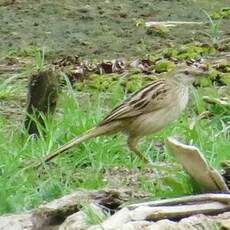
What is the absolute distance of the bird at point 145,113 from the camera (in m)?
8.47

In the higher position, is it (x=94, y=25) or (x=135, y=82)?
(x=135, y=82)

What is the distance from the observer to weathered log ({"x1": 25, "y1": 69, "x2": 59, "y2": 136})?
29.8 feet

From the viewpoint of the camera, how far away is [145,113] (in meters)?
8.58

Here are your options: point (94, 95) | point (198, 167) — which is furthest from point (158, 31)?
point (198, 167)

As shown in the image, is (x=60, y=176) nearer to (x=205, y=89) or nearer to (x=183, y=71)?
(x=183, y=71)

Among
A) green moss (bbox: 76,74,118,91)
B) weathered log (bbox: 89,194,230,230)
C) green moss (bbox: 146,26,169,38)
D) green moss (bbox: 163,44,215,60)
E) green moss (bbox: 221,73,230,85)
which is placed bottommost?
green moss (bbox: 146,26,169,38)

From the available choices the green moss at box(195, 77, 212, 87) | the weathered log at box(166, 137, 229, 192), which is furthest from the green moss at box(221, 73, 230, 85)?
the weathered log at box(166, 137, 229, 192)

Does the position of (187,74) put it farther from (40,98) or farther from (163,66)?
(163,66)

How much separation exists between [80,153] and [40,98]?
0.62m

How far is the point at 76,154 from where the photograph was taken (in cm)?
885

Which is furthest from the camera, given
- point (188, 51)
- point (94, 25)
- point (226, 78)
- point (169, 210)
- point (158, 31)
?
point (94, 25)

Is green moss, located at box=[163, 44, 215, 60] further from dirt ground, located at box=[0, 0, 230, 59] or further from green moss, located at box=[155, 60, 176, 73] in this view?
dirt ground, located at box=[0, 0, 230, 59]

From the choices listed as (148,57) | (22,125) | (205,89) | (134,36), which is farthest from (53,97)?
(134,36)

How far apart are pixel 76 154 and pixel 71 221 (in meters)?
2.67
